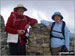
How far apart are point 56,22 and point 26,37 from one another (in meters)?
1.07

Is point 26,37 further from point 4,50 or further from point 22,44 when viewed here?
point 4,50

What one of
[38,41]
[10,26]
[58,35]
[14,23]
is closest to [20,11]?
[14,23]

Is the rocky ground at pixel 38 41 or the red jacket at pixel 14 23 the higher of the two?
the red jacket at pixel 14 23

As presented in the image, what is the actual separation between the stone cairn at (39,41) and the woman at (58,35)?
7.7 inches

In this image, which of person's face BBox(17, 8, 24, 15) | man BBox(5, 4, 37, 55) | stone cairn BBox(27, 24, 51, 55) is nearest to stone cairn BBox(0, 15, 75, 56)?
stone cairn BBox(27, 24, 51, 55)

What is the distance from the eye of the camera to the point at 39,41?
19.7ft

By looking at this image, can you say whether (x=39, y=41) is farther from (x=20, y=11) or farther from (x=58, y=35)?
(x=20, y=11)

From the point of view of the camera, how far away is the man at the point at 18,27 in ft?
18.3

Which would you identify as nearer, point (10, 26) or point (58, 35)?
point (10, 26)

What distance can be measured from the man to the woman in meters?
0.81

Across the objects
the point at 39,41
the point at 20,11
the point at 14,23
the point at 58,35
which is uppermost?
the point at 20,11

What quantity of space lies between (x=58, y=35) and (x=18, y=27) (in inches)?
50.0

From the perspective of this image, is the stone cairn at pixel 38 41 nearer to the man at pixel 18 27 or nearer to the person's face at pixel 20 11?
the man at pixel 18 27

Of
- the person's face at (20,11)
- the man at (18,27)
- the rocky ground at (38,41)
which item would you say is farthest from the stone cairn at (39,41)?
the person's face at (20,11)
